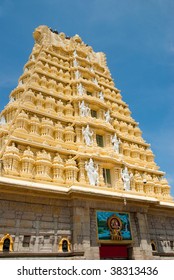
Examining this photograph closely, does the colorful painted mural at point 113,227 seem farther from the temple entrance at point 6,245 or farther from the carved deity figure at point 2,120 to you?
the carved deity figure at point 2,120

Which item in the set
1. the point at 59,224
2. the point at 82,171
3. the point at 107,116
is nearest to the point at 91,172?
the point at 82,171

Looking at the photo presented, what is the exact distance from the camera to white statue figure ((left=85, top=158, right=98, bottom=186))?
669 inches

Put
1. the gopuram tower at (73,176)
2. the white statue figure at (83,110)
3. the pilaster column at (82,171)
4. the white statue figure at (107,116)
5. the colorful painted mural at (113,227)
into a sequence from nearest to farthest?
1. the gopuram tower at (73,176)
2. the colorful painted mural at (113,227)
3. the pilaster column at (82,171)
4. the white statue figure at (83,110)
5. the white statue figure at (107,116)

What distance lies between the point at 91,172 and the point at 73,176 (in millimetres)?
1433

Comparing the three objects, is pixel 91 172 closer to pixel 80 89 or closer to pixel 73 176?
pixel 73 176

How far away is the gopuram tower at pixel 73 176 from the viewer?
13.5 meters

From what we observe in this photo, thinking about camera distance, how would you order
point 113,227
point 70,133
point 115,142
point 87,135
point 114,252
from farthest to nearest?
point 115,142 → point 87,135 → point 70,133 → point 114,252 → point 113,227

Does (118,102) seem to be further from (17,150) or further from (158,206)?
(17,150)

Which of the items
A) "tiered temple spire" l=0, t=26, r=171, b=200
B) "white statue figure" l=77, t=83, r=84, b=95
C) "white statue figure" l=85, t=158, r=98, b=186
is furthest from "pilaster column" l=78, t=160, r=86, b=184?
"white statue figure" l=77, t=83, r=84, b=95

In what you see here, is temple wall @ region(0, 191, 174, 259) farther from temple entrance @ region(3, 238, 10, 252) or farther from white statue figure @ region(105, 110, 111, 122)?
white statue figure @ region(105, 110, 111, 122)

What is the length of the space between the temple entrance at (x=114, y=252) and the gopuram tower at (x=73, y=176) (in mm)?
59

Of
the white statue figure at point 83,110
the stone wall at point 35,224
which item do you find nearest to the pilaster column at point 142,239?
the stone wall at point 35,224

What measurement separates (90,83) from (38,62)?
5449 mm

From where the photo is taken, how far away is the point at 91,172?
17.3m
